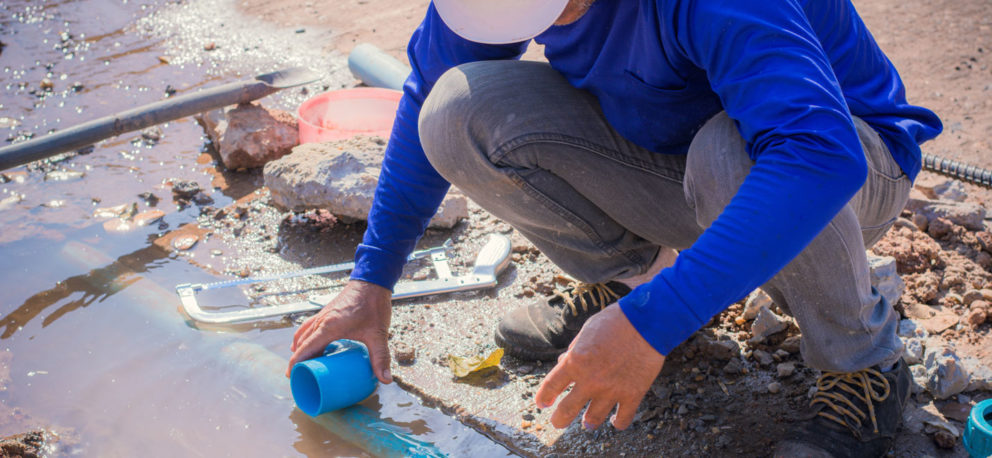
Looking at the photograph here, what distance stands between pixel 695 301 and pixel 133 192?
2.74 metres

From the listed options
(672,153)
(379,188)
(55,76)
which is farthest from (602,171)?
(55,76)

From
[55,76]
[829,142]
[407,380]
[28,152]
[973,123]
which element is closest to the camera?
[829,142]

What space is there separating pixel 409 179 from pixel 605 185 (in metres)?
0.52

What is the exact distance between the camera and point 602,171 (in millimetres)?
1896

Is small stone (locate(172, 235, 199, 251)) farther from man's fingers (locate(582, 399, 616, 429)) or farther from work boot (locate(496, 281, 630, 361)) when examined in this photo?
man's fingers (locate(582, 399, 616, 429))

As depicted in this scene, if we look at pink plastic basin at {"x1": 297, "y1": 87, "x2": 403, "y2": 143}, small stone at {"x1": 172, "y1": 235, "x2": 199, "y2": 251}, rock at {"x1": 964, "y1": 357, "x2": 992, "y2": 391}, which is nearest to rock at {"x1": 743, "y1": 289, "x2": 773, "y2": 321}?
rock at {"x1": 964, "y1": 357, "x2": 992, "y2": 391}

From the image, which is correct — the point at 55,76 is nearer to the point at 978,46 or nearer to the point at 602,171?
the point at 602,171

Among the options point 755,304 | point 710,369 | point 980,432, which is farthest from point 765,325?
point 980,432

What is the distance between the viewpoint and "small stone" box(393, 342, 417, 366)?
2268mm

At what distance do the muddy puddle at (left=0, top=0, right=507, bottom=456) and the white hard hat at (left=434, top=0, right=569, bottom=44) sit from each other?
1.03 m

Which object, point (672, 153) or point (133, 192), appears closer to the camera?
point (672, 153)

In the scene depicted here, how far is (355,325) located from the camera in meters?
2.00

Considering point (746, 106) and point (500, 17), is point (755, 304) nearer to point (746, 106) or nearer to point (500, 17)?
point (746, 106)

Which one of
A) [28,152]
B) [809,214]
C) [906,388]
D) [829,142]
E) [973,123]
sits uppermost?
[829,142]
